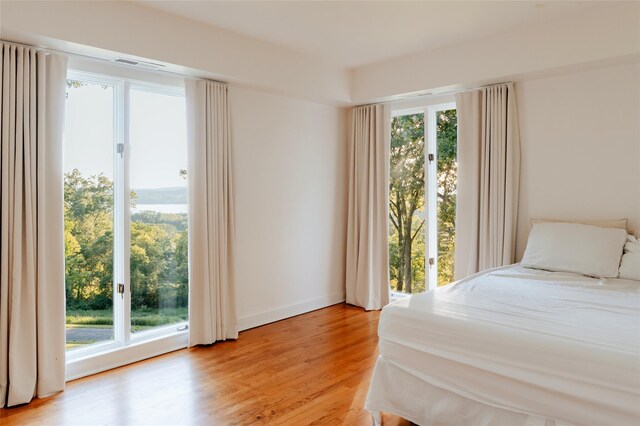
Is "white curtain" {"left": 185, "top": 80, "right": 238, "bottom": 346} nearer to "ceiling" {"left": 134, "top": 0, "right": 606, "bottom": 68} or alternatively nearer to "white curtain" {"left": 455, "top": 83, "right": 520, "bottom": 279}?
"ceiling" {"left": 134, "top": 0, "right": 606, "bottom": 68}

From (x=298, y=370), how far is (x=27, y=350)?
174cm

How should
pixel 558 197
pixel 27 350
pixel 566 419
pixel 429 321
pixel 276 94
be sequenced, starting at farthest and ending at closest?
pixel 276 94, pixel 558 197, pixel 27 350, pixel 429 321, pixel 566 419

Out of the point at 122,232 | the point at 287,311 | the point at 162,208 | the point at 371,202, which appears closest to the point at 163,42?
the point at 162,208

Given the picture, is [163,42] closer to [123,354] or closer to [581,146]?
[123,354]

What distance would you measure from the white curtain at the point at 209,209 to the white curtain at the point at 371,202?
5.36 feet

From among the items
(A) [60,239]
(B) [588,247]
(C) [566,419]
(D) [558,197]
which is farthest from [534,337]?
(A) [60,239]

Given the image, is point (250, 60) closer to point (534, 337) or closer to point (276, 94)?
point (276, 94)

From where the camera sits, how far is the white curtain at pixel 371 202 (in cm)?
460

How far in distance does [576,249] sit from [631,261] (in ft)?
1.06

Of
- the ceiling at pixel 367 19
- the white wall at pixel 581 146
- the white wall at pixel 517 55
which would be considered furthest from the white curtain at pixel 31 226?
the white wall at pixel 581 146

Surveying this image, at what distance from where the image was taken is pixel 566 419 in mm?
1664

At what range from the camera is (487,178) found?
375 cm

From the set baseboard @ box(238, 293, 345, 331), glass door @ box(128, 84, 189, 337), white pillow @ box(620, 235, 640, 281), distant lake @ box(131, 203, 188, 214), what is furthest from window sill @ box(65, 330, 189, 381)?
white pillow @ box(620, 235, 640, 281)

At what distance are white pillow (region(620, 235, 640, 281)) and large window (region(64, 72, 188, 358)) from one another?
3304 millimetres
